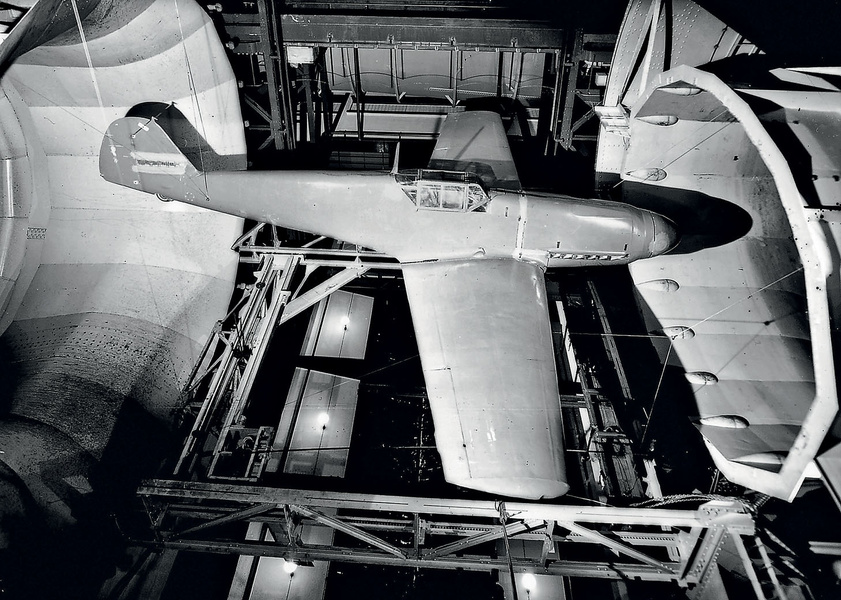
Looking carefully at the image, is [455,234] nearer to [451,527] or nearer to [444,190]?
[444,190]

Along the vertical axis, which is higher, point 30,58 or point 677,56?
point 677,56

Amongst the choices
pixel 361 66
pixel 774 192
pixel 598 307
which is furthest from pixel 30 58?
pixel 774 192

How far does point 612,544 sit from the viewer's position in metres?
5.54

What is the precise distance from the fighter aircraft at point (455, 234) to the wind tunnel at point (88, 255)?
72cm

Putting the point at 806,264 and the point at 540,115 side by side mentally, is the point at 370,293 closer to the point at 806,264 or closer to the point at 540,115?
the point at 540,115

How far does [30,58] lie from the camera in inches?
210

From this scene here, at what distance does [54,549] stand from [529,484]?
191 inches

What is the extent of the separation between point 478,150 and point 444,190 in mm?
1802

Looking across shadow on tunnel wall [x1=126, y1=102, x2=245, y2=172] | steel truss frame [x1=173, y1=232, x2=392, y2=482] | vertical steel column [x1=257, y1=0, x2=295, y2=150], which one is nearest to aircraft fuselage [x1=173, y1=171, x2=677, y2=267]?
shadow on tunnel wall [x1=126, y1=102, x2=245, y2=172]

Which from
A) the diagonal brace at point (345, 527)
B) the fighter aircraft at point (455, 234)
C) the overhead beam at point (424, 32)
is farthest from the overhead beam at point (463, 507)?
the overhead beam at point (424, 32)

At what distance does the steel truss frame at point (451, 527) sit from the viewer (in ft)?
16.9

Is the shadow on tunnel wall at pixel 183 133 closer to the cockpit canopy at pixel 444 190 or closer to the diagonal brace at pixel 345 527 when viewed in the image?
the cockpit canopy at pixel 444 190

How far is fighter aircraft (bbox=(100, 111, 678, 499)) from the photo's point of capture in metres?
5.88


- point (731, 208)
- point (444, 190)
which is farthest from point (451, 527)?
point (731, 208)
